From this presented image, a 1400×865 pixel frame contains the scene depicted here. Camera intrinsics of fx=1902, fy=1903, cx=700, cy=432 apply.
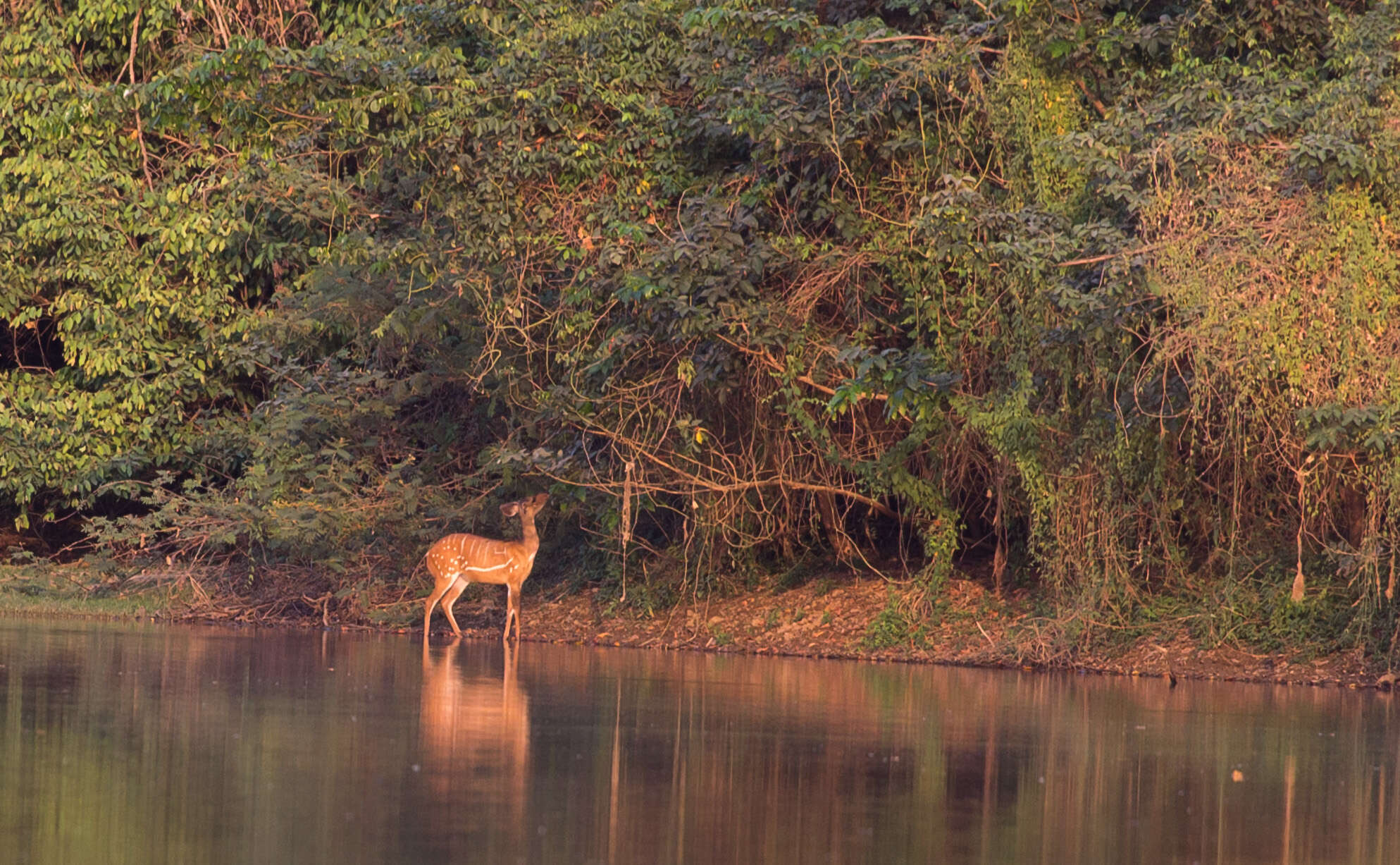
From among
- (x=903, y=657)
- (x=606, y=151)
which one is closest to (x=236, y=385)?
(x=606, y=151)

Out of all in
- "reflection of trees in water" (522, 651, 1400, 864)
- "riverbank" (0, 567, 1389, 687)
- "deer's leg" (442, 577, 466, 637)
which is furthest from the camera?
"deer's leg" (442, 577, 466, 637)

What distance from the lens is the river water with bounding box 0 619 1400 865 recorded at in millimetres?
7496

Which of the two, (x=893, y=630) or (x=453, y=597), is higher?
(x=453, y=597)

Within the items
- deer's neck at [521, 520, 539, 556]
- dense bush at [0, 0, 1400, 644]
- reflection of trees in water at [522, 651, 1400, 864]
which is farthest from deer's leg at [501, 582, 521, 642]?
reflection of trees in water at [522, 651, 1400, 864]

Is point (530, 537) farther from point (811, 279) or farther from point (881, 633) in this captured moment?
point (811, 279)

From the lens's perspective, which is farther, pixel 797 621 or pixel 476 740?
pixel 797 621

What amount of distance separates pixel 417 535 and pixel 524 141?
4867 mm

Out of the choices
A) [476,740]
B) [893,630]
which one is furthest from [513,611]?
[476,740]

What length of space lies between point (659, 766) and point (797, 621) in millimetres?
9045

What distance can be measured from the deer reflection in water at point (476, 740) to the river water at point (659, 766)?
34 millimetres

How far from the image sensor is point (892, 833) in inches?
309

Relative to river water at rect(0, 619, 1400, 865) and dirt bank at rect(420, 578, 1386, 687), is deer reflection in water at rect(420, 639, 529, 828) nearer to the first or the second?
river water at rect(0, 619, 1400, 865)

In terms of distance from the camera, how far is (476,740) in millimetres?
10359

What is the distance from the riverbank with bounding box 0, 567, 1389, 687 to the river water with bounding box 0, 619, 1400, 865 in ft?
2.82
